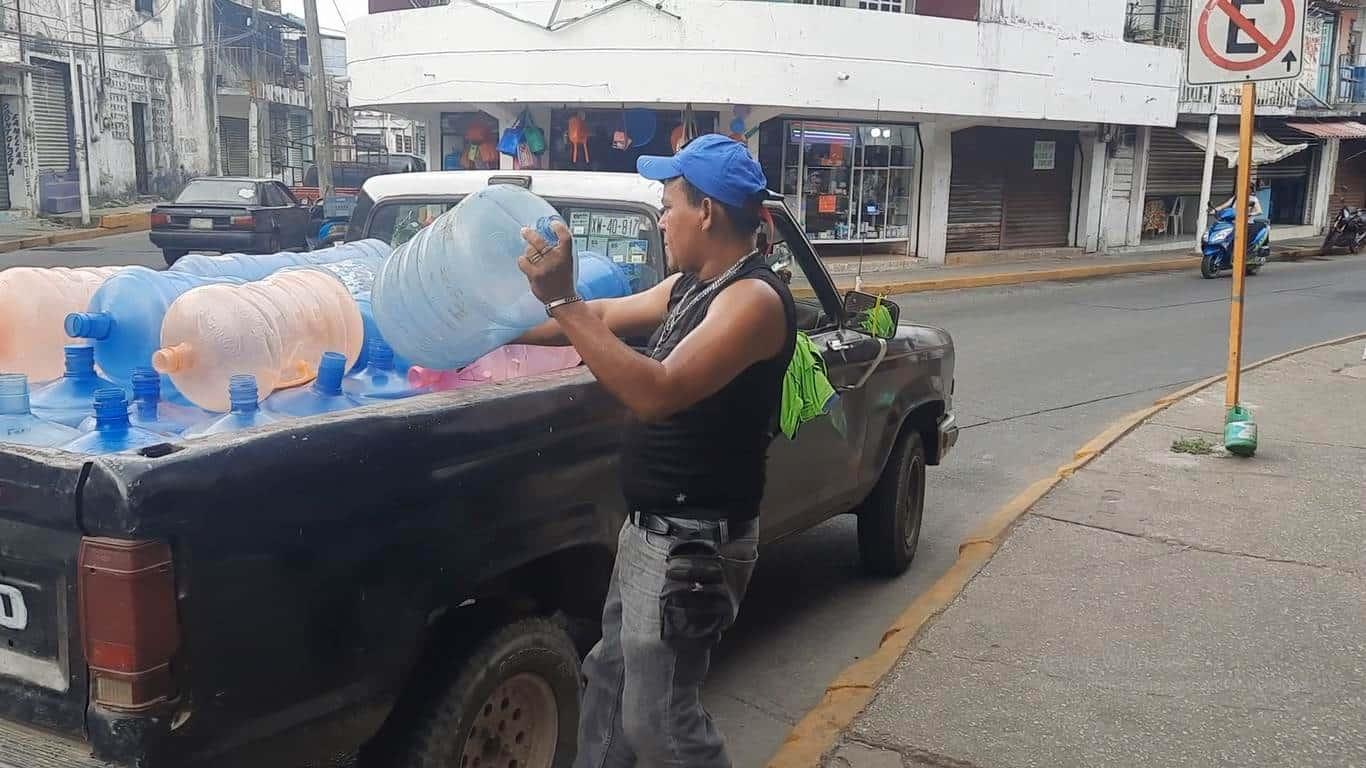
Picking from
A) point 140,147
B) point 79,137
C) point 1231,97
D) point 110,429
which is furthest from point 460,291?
point 140,147

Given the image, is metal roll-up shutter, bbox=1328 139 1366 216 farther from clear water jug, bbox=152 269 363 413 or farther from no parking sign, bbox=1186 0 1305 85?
clear water jug, bbox=152 269 363 413

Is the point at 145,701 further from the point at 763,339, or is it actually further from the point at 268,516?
the point at 763,339

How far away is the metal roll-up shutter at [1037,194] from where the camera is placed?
2334 centimetres

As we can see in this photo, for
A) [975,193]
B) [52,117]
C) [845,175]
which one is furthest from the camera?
[52,117]

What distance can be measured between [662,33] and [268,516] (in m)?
15.5

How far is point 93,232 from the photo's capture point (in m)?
23.9

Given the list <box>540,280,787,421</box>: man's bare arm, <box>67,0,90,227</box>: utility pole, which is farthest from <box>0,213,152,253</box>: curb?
<box>540,280,787,421</box>: man's bare arm

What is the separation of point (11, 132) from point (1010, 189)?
21180 millimetres

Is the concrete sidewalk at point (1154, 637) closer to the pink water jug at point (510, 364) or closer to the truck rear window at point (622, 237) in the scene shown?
the pink water jug at point (510, 364)

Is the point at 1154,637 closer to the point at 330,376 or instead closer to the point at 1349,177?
the point at 330,376

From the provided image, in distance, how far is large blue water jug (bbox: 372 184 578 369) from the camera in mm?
3281

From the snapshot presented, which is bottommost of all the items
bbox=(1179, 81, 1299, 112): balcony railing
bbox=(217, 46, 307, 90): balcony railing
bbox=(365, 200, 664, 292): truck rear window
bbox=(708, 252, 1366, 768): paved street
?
bbox=(708, 252, 1366, 768): paved street

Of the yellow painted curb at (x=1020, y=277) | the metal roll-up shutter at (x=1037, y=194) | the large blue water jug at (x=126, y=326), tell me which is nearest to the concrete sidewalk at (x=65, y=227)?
the yellow painted curb at (x=1020, y=277)

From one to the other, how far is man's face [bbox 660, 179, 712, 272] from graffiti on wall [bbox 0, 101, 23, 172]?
87.4 feet
